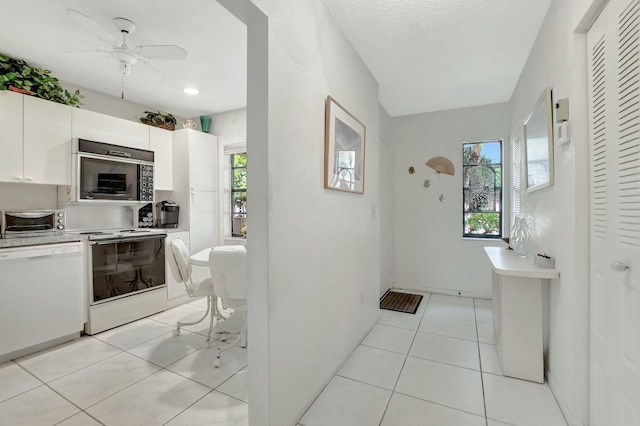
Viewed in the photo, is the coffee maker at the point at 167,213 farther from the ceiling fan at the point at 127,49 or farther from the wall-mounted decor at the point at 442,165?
the wall-mounted decor at the point at 442,165

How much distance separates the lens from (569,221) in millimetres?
1585

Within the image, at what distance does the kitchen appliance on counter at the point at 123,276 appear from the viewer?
9.43ft

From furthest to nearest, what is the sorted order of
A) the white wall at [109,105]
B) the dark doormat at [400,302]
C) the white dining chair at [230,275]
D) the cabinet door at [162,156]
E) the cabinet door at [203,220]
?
the cabinet door at [203,220], the cabinet door at [162,156], the dark doormat at [400,302], the white wall at [109,105], the white dining chair at [230,275]

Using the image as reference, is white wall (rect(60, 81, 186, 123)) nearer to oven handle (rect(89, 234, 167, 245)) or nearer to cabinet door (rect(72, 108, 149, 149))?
cabinet door (rect(72, 108, 149, 149))

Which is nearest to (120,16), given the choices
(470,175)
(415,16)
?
(415,16)

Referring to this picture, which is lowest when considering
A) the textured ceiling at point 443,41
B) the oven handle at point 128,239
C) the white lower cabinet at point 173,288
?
the white lower cabinet at point 173,288

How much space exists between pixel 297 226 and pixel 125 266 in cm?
256

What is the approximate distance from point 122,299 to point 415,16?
388cm

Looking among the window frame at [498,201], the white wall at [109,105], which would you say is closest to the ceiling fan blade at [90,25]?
the white wall at [109,105]

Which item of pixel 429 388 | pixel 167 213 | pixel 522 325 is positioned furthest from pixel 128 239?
pixel 522 325

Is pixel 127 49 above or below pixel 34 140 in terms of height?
above

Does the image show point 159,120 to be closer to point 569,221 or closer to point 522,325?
point 569,221

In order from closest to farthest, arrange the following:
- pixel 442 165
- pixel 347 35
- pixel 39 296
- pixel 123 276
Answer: pixel 347 35
pixel 39 296
pixel 123 276
pixel 442 165

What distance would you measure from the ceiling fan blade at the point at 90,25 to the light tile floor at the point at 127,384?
253 centimetres
